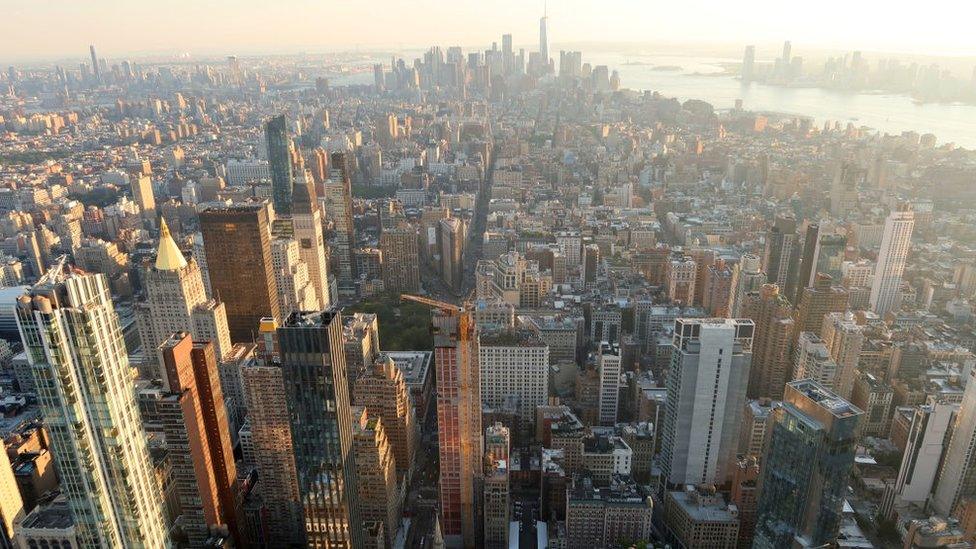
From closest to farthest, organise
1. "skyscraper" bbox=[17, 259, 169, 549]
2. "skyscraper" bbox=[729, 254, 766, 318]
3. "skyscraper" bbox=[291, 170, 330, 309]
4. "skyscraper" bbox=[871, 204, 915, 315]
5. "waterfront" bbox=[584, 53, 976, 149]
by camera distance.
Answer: "skyscraper" bbox=[17, 259, 169, 549] → "skyscraper" bbox=[729, 254, 766, 318] → "skyscraper" bbox=[871, 204, 915, 315] → "skyscraper" bbox=[291, 170, 330, 309] → "waterfront" bbox=[584, 53, 976, 149]

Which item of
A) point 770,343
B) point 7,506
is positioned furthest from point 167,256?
A: point 770,343

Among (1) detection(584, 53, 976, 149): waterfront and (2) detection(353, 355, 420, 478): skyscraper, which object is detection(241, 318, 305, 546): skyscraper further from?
(1) detection(584, 53, 976, 149): waterfront

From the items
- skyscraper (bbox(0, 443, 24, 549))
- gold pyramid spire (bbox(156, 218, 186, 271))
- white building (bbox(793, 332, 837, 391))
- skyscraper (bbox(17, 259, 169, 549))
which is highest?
skyscraper (bbox(17, 259, 169, 549))

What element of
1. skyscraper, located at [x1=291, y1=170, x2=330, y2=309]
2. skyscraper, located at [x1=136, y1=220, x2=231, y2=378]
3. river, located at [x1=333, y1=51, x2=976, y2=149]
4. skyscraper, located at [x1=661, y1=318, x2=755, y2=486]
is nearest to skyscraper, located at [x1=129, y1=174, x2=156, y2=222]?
skyscraper, located at [x1=291, y1=170, x2=330, y2=309]

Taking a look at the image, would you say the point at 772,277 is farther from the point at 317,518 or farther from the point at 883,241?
the point at 317,518

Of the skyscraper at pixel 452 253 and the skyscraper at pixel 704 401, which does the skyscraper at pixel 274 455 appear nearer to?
the skyscraper at pixel 704 401

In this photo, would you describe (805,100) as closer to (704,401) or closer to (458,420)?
(704,401)

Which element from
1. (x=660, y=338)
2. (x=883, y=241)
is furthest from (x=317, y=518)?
(x=883, y=241)
